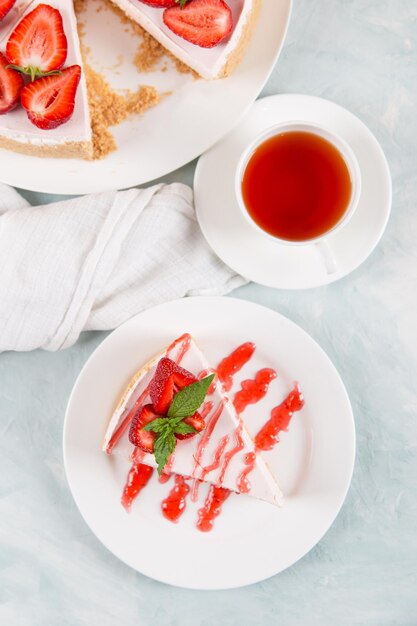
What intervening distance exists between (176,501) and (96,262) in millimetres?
668

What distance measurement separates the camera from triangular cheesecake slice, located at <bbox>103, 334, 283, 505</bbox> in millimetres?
1702

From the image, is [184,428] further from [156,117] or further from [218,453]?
[156,117]

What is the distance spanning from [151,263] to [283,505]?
73 cm

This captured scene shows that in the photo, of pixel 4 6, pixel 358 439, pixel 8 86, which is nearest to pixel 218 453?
pixel 358 439

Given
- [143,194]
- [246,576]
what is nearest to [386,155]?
[143,194]

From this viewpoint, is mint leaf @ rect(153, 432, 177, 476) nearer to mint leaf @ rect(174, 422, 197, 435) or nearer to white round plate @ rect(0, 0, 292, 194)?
mint leaf @ rect(174, 422, 197, 435)

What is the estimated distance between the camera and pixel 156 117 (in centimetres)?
178

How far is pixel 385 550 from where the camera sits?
1.86 metres

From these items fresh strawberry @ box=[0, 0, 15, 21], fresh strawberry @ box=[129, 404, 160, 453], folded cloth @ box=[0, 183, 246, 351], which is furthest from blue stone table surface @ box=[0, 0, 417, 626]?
fresh strawberry @ box=[0, 0, 15, 21]

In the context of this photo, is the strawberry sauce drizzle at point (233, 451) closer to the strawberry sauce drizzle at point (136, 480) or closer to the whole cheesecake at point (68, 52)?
the strawberry sauce drizzle at point (136, 480)

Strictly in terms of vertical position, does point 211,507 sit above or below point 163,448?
below

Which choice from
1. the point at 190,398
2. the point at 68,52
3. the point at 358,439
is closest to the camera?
the point at 190,398

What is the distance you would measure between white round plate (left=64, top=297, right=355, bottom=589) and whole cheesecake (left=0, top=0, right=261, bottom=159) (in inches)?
20.8

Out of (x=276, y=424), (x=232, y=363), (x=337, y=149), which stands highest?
(x=337, y=149)
